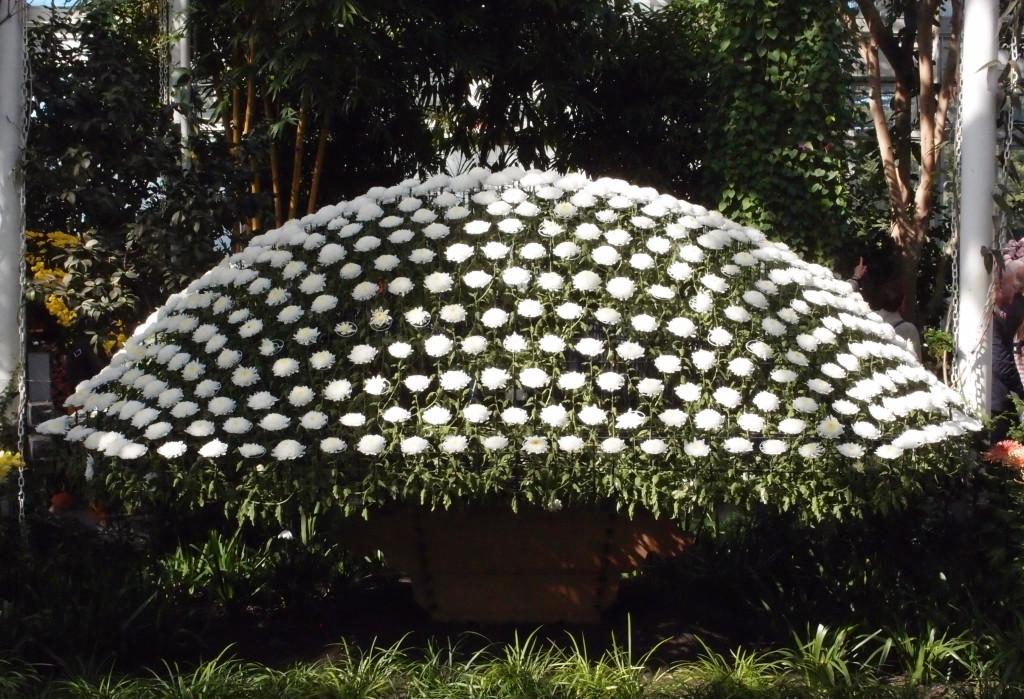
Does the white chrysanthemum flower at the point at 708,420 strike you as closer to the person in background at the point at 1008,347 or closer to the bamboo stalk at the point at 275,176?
the person in background at the point at 1008,347

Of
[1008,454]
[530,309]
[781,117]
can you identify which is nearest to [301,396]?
[530,309]

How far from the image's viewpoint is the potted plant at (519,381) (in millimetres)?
3182

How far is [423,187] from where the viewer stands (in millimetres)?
4027

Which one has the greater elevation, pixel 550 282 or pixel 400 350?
pixel 550 282

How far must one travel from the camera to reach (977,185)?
14.9 feet

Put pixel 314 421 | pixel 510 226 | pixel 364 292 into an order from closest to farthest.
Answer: pixel 314 421 → pixel 364 292 → pixel 510 226

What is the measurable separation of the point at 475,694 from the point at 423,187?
6.24 ft

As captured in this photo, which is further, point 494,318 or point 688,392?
point 494,318

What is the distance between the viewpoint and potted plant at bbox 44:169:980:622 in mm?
3182

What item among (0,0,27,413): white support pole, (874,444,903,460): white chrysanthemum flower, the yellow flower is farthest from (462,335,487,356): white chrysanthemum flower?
(0,0,27,413): white support pole

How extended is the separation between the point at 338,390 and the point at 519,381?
57 cm

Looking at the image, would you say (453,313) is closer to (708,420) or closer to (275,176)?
(708,420)

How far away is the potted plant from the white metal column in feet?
2.72

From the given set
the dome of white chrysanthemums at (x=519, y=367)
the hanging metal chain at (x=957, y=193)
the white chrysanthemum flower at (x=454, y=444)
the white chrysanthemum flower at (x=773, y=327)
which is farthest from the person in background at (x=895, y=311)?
the white chrysanthemum flower at (x=454, y=444)
